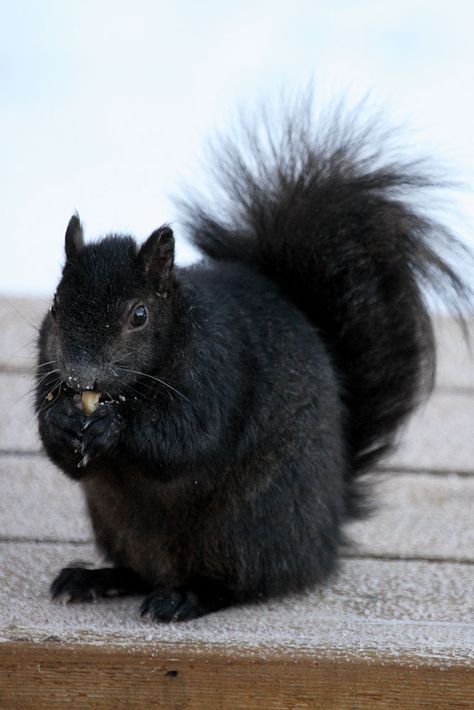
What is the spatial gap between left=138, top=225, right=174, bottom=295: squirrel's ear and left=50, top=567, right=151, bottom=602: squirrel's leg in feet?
1.62

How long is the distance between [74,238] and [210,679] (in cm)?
68

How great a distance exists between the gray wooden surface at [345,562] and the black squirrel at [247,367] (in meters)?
0.08

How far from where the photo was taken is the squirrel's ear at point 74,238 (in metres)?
1.85

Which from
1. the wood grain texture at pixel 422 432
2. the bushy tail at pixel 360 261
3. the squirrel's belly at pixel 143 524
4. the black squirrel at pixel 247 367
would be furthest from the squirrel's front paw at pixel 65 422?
the wood grain texture at pixel 422 432

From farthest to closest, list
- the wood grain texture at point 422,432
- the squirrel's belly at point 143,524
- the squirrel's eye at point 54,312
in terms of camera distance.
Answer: the wood grain texture at point 422,432 → the squirrel's belly at point 143,524 → the squirrel's eye at point 54,312

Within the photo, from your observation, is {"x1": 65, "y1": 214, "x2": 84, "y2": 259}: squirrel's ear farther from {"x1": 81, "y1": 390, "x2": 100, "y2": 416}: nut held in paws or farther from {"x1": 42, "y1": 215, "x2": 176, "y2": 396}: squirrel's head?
{"x1": 81, "y1": 390, "x2": 100, "y2": 416}: nut held in paws

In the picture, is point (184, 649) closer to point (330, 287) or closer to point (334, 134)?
point (330, 287)

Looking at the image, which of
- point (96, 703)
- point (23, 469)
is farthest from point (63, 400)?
point (23, 469)

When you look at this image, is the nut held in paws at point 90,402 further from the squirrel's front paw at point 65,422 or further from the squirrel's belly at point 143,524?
the squirrel's belly at point 143,524

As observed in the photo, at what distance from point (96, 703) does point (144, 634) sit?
0.13 metres

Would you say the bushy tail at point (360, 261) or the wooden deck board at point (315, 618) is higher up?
the bushy tail at point (360, 261)

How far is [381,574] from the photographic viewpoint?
222 cm

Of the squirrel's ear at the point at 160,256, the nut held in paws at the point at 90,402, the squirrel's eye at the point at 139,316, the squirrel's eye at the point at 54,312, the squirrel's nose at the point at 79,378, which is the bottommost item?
the nut held in paws at the point at 90,402

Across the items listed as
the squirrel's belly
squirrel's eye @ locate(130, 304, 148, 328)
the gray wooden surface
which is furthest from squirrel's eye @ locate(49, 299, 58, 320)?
the gray wooden surface
